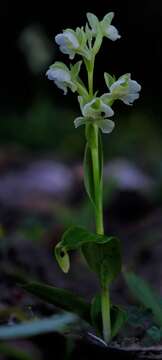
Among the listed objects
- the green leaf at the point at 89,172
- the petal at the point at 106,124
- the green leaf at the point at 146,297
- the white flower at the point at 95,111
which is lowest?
the green leaf at the point at 146,297

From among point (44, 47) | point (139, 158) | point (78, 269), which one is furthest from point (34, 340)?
point (44, 47)

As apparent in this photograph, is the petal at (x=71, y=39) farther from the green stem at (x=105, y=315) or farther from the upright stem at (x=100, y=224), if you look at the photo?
the green stem at (x=105, y=315)

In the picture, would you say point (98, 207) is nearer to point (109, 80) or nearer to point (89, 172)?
point (89, 172)

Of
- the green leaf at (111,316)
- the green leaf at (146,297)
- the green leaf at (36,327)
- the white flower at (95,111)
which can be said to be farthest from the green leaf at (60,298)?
the green leaf at (36,327)

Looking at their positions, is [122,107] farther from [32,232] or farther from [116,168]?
[32,232]

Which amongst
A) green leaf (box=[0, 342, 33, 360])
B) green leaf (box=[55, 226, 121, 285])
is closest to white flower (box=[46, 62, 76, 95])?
green leaf (box=[55, 226, 121, 285])

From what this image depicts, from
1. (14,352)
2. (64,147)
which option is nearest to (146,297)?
(14,352)
